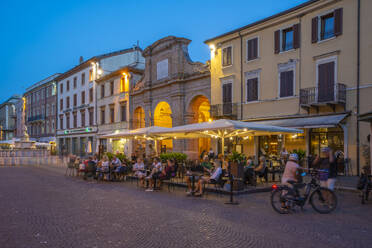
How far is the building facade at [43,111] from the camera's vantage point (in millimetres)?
50453

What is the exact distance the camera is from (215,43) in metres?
22.0

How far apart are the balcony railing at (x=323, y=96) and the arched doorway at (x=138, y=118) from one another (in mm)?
18628

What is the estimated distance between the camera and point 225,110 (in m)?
21.1

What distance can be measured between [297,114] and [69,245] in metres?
14.8

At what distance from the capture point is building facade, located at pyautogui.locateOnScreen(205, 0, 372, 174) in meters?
14.8

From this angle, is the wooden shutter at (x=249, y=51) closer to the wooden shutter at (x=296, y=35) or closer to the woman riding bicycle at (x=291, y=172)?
the wooden shutter at (x=296, y=35)

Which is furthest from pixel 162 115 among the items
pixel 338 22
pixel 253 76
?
pixel 338 22

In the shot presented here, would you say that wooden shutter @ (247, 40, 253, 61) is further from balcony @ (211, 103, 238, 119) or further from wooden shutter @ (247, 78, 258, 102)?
balcony @ (211, 103, 238, 119)

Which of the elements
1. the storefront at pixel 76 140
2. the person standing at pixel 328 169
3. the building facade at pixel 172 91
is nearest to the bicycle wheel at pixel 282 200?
the person standing at pixel 328 169

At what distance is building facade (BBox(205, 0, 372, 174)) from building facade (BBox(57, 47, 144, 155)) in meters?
19.0

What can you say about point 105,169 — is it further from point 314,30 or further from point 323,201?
point 314,30

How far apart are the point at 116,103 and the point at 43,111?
26.8 m

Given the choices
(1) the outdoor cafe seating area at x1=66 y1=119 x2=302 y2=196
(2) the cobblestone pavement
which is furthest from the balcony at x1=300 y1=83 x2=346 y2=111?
(2) the cobblestone pavement

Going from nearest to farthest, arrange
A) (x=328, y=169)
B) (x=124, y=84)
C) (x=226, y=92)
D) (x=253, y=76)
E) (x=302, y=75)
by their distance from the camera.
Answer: (x=328, y=169) → (x=302, y=75) → (x=253, y=76) → (x=226, y=92) → (x=124, y=84)
